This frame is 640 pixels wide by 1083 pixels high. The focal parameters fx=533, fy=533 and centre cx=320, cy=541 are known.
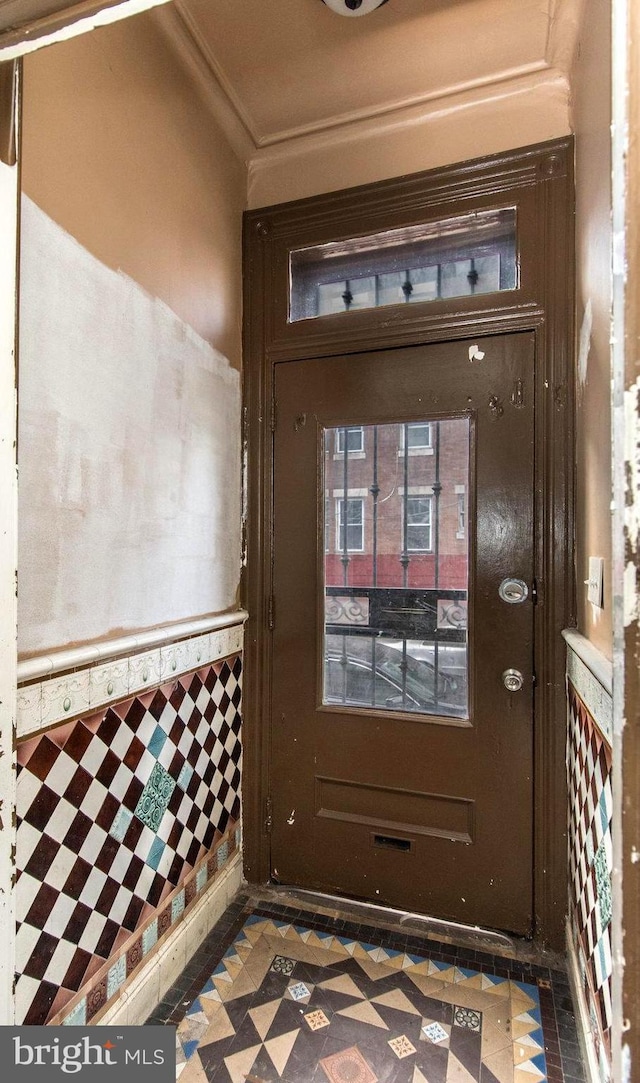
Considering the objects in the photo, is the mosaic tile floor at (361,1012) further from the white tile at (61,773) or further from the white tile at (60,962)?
the white tile at (61,773)

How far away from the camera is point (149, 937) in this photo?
138 cm

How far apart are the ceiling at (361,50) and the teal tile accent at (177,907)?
95.8 inches

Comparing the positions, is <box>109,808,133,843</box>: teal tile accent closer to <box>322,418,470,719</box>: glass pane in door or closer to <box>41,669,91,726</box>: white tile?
<box>41,669,91,726</box>: white tile

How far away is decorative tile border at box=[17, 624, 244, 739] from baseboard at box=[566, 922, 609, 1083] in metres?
1.28

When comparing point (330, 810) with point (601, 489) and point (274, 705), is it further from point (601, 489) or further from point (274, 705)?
point (601, 489)

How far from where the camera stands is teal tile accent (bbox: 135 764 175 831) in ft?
4.43

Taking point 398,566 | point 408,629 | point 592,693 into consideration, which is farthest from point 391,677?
point 592,693

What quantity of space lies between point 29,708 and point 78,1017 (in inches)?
27.8

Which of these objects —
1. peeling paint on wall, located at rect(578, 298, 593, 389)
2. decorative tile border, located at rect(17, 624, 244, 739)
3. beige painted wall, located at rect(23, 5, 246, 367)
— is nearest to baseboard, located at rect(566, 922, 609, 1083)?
decorative tile border, located at rect(17, 624, 244, 739)

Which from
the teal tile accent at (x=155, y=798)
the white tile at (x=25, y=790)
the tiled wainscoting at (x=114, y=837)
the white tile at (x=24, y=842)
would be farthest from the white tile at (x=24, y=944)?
the teal tile accent at (x=155, y=798)

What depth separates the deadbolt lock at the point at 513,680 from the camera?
1624mm

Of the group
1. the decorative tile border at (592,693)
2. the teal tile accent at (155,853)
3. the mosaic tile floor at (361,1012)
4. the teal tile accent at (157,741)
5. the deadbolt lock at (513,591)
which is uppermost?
the deadbolt lock at (513,591)

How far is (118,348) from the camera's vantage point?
1.29 meters

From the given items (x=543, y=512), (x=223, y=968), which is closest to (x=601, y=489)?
(x=543, y=512)
